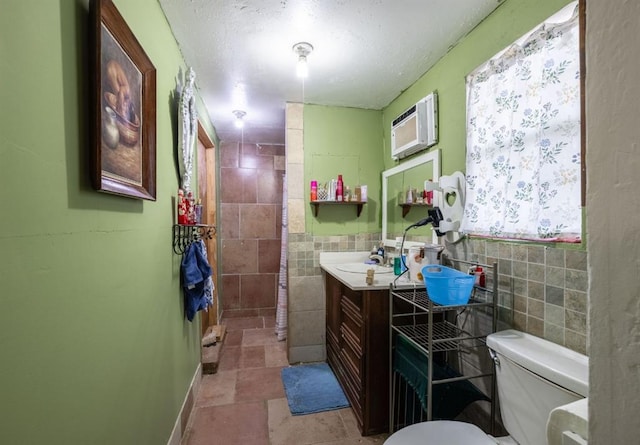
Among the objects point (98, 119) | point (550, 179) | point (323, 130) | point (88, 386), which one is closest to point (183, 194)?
point (98, 119)

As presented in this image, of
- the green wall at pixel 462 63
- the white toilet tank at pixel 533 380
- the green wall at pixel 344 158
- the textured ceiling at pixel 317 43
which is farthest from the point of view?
the green wall at pixel 344 158

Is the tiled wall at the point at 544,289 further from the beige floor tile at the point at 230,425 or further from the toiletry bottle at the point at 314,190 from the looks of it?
the beige floor tile at the point at 230,425

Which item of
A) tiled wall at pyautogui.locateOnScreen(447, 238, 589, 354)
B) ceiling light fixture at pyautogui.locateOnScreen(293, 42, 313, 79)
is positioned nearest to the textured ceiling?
ceiling light fixture at pyautogui.locateOnScreen(293, 42, 313, 79)

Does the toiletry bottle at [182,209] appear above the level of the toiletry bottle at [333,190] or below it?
below

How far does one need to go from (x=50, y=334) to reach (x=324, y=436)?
1.59 m

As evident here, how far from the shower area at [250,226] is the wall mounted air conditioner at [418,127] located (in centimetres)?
184

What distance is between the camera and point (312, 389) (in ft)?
7.17

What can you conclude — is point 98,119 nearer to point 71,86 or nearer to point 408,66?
point 71,86

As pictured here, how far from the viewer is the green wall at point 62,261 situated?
0.58 meters

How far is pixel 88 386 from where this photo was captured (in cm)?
83

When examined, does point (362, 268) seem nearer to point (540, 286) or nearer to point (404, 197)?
point (404, 197)

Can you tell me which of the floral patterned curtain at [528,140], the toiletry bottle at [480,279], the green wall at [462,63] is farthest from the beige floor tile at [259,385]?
the green wall at [462,63]

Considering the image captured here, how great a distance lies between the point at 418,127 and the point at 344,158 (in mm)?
813

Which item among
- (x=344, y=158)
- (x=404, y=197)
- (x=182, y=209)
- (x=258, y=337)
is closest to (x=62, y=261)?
(x=182, y=209)
